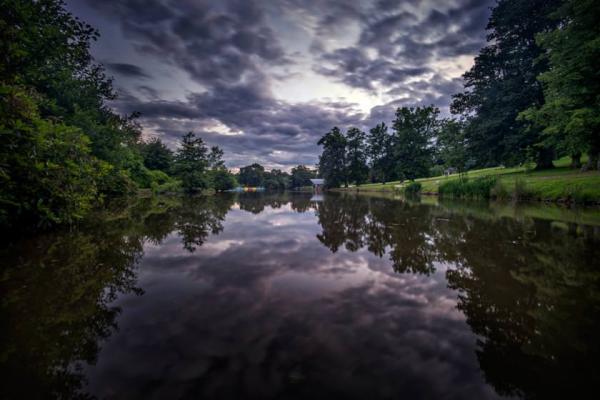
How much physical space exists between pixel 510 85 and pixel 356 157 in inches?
1743

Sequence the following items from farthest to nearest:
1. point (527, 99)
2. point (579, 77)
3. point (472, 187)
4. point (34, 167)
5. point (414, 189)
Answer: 1. point (414, 189)
2. point (527, 99)
3. point (472, 187)
4. point (579, 77)
5. point (34, 167)

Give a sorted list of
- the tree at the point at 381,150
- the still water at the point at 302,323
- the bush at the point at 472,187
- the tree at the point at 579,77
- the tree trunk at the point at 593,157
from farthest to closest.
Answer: the tree at the point at 381,150 < the bush at the point at 472,187 < the tree trunk at the point at 593,157 < the tree at the point at 579,77 < the still water at the point at 302,323

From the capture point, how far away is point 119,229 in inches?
293

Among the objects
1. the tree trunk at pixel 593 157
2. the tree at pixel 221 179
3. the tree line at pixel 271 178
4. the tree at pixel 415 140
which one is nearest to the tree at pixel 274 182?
the tree line at pixel 271 178

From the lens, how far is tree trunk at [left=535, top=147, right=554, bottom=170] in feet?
74.0

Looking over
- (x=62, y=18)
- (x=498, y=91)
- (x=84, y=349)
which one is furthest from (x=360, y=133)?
(x=84, y=349)

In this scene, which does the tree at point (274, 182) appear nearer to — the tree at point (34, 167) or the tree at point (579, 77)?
the tree at point (579, 77)

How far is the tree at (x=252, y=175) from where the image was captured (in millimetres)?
127569

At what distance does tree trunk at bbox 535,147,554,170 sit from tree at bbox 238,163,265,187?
110147 millimetres

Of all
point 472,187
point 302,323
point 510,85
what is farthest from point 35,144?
point 510,85

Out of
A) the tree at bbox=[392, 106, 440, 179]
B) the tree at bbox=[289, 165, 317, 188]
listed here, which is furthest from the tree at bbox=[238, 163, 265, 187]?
the tree at bbox=[392, 106, 440, 179]

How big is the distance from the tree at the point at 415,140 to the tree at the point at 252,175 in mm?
86924

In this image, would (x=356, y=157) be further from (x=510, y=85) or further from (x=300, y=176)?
(x=300, y=176)

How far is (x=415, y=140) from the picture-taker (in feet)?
151
